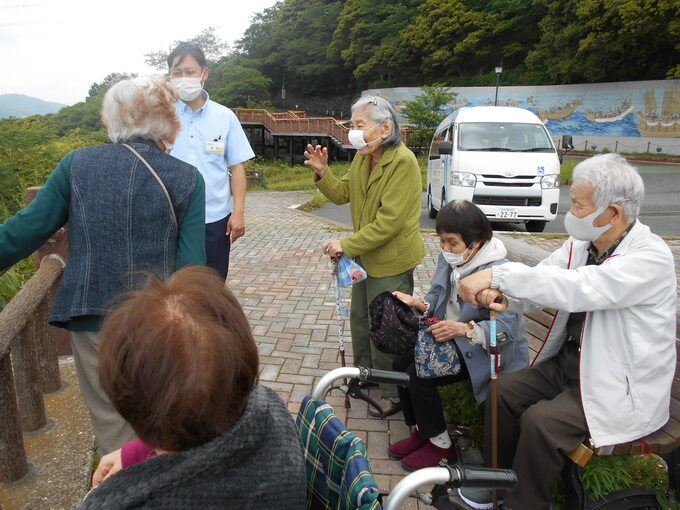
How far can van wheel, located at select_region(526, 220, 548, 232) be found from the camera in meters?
8.46

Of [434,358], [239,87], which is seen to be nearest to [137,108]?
Result: [434,358]

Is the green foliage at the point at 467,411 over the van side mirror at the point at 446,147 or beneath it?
beneath

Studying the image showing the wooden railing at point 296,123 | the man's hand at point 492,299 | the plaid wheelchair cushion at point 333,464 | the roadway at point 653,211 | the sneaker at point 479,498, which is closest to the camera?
the plaid wheelchair cushion at point 333,464

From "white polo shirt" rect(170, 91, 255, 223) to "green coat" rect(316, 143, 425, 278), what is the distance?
0.83 m

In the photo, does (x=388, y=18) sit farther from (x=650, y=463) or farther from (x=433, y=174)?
(x=650, y=463)

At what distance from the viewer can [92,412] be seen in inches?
80.2

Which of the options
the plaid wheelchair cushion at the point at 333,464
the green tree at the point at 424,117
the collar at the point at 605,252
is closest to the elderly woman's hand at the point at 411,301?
the collar at the point at 605,252

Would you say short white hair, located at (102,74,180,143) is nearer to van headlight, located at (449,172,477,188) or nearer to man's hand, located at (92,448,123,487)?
man's hand, located at (92,448,123,487)

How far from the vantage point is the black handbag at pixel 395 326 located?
8.59ft

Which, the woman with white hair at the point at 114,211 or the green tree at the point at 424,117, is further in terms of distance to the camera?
the green tree at the point at 424,117

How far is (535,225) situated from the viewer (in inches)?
338

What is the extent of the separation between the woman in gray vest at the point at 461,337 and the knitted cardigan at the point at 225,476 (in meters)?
1.48

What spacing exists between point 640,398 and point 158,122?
2168 millimetres

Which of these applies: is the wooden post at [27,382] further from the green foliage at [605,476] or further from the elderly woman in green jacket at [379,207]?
the green foliage at [605,476]
